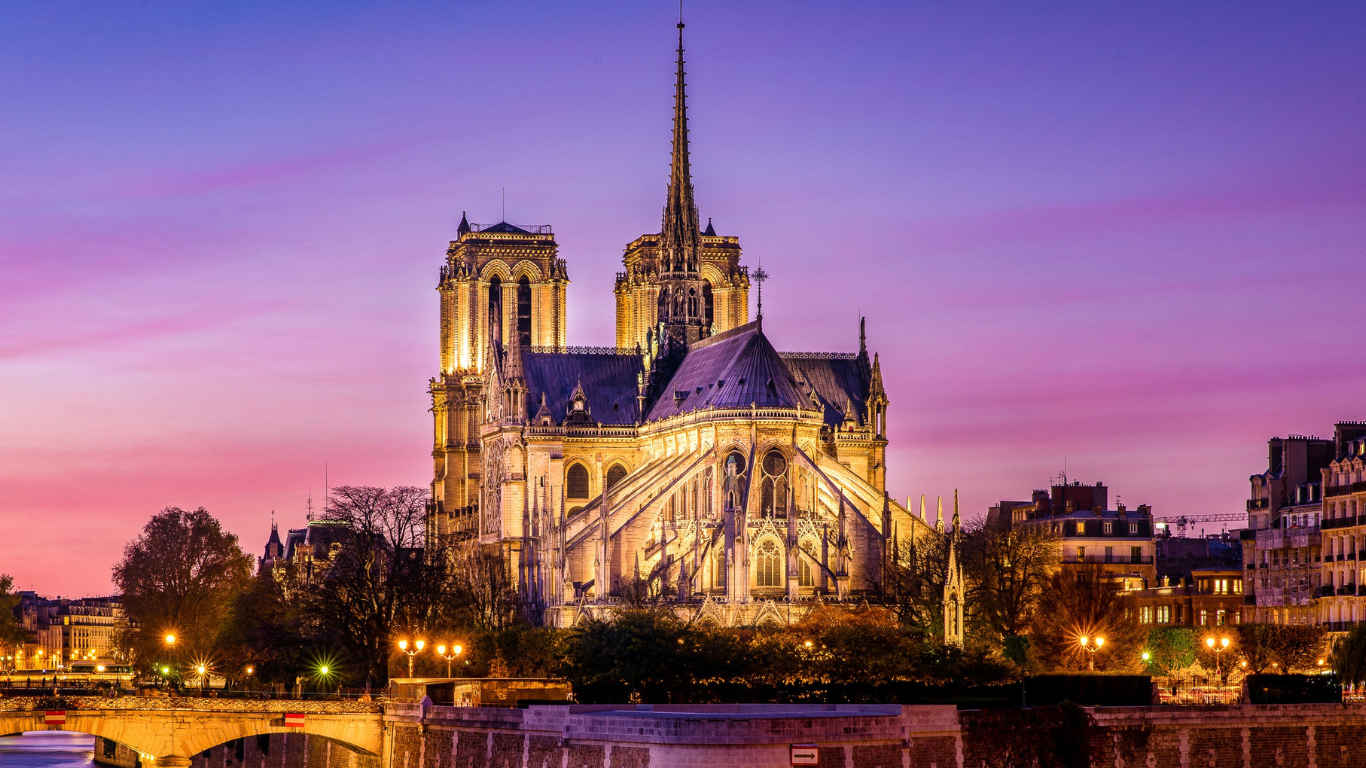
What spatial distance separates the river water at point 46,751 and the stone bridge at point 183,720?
118 feet

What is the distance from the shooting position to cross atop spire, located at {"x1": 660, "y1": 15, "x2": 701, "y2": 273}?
119 m

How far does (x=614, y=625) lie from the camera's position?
7494 cm

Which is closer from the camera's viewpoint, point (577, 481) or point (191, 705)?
point (191, 705)

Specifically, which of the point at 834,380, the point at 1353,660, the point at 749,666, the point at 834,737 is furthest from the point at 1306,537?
the point at 834,737

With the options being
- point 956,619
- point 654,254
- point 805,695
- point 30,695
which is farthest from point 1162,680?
point 654,254

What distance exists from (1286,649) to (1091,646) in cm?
684

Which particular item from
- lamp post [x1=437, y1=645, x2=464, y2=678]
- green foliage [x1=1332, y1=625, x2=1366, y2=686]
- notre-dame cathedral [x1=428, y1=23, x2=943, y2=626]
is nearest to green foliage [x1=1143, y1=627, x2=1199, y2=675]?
green foliage [x1=1332, y1=625, x2=1366, y2=686]

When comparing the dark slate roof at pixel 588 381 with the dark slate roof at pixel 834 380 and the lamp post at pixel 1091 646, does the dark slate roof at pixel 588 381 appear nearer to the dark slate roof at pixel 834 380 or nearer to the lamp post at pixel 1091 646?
the dark slate roof at pixel 834 380

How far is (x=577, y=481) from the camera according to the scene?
382 ft

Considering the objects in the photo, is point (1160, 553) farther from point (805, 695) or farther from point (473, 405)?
point (805, 695)

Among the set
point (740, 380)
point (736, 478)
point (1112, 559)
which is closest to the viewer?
point (736, 478)

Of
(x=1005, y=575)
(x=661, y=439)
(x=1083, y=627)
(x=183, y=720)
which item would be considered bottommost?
(x=183, y=720)

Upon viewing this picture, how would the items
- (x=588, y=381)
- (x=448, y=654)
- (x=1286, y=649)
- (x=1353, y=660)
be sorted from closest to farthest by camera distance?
(x=1353, y=660)
(x=1286, y=649)
(x=448, y=654)
(x=588, y=381)

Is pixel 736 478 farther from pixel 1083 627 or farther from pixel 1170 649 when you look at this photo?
pixel 1170 649
